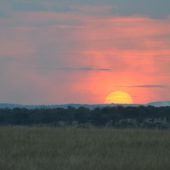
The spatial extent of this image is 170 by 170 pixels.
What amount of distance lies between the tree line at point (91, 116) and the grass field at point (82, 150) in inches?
696

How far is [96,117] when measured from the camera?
138 ft

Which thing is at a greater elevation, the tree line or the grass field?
the tree line

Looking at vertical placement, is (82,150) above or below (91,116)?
below

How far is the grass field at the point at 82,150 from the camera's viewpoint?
13734 mm

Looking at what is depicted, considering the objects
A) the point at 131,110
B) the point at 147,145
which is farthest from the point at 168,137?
the point at 131,110

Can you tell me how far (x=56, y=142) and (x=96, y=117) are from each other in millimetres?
23692

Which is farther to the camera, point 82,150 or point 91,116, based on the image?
point 91,116

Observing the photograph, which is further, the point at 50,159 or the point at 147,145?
the point at 147,145

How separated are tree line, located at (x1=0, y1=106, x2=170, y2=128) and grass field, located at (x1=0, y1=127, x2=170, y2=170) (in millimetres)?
17666

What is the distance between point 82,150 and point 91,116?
26.2m

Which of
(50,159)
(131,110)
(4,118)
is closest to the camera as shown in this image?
(50,159)

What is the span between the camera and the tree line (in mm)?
39906

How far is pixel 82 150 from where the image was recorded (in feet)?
54.6

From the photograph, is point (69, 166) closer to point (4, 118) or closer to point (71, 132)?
point (71, 132)
